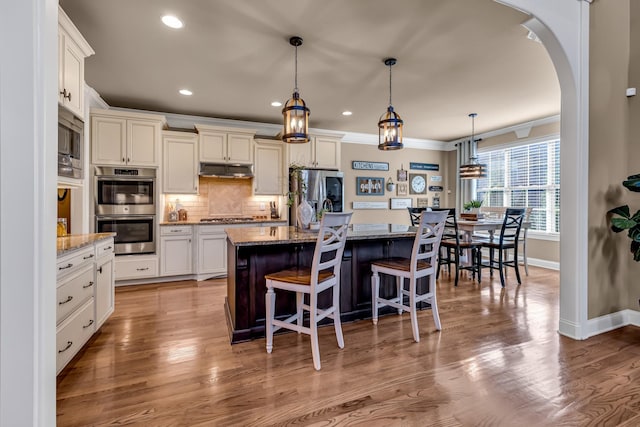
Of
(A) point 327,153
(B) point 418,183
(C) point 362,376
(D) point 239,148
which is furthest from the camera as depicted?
(B) point 418,183

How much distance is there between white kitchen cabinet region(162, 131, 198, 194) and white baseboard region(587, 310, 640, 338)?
5085 mm

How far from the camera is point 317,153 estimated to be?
5637 millimetres

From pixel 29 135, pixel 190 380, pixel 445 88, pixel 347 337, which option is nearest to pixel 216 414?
pixel 190 380

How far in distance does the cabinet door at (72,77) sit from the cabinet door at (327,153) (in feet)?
11.6

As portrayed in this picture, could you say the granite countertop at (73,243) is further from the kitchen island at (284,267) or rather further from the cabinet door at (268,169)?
the cabinet door at (268,169)

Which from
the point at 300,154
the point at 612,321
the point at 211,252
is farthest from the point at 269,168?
the point at 612,321

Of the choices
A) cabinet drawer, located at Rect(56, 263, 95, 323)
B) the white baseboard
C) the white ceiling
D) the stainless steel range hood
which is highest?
the white ceiling

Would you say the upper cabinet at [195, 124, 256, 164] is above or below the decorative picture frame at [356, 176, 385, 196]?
above

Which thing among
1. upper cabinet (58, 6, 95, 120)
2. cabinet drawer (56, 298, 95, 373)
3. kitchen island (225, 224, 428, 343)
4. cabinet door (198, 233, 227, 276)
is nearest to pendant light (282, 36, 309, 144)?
kitchen island (225, 224, 428, 343)

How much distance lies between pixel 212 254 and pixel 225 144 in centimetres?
Result: 178

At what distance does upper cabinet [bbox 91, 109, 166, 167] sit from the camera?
167 inches

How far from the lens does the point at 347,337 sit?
2.67m

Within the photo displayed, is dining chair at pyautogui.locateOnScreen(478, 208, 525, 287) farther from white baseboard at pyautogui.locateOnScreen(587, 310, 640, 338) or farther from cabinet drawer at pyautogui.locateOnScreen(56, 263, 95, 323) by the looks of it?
cabinet drawer at pyautogui.locateOnScreen(56, 263, 95, 323)

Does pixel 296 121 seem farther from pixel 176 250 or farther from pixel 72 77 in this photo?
pixel 176 250
